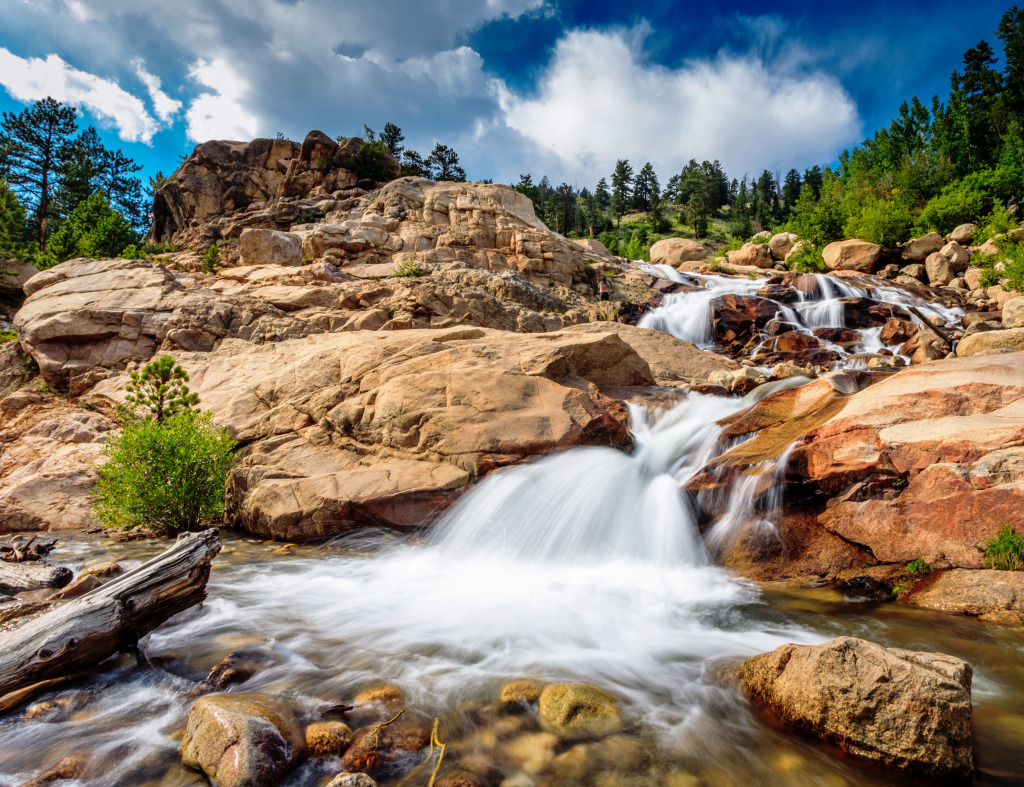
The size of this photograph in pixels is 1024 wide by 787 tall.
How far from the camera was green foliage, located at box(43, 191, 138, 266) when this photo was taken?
2280 cm

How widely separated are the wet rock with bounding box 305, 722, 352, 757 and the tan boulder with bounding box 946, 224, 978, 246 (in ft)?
136

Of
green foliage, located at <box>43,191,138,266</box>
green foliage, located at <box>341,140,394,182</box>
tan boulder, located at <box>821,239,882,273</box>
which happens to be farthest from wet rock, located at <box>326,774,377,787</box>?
green foliage, located at <box>341,140,394,182</box>

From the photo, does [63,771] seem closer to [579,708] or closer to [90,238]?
[579,708]

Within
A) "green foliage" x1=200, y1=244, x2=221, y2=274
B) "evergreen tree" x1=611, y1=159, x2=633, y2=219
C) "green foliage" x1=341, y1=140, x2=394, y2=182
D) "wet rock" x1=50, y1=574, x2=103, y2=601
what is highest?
"evergreen tree" x1=611, y1=159, x2=633, y2=219

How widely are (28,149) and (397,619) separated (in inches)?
2090

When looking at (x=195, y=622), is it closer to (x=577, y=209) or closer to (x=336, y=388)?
(x=336, y=388)

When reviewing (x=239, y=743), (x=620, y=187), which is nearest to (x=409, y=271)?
(x=239, y=743)

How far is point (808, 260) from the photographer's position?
3453cm

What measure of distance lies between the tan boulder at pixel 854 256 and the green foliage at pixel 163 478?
118ft

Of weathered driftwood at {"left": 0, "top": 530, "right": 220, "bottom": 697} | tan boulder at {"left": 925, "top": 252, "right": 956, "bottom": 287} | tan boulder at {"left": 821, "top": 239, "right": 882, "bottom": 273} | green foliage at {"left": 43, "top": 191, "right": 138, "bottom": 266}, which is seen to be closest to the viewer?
weathered driftwood at {"left": 0, "top": 530, "right": 220, "bottom": 697}

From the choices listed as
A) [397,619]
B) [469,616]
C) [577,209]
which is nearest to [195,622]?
[397,619]

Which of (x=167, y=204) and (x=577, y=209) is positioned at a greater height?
(x=577, y=209)

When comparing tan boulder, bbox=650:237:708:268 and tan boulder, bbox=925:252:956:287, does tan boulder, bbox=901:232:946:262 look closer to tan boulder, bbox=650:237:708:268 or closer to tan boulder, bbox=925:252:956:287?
tan boulder, bbox=925:252:956:287

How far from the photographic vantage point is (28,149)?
37.7m
